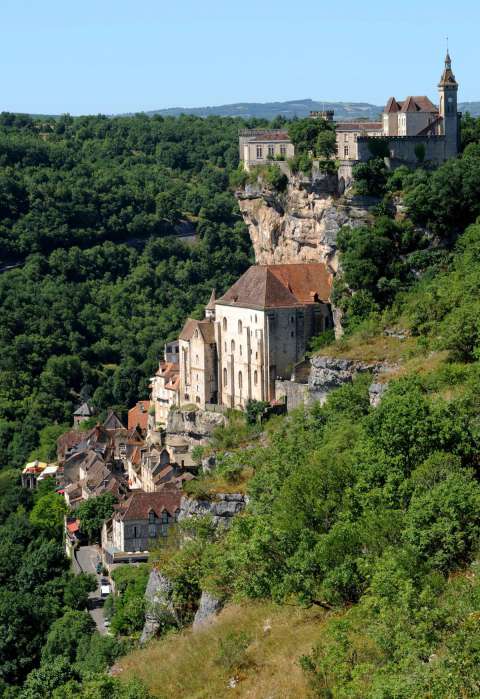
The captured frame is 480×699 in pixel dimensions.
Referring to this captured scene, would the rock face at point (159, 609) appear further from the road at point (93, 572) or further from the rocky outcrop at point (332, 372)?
the rocky outcrop at point (332, 372)

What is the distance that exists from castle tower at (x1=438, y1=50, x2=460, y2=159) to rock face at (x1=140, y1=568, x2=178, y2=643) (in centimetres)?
2892

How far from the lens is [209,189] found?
142m

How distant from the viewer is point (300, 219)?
63.8 metres

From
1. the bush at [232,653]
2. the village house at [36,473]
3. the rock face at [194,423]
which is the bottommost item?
the village house at [36,473]

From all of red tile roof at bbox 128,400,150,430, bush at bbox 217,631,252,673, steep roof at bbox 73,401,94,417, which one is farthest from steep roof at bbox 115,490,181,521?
steep roof at bbox 73,401,94,417

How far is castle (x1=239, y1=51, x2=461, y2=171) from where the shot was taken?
198 ft

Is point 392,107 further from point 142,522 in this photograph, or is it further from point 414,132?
point 142,522

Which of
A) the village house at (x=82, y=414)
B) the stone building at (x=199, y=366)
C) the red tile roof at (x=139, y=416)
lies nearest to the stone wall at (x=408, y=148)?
the stone building at (x=199, y=366)

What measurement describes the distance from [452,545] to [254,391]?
103 feet

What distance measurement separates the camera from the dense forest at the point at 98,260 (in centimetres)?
9838

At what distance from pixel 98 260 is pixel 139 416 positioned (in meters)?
41.9

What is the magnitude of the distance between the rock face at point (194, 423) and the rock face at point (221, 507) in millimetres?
16479

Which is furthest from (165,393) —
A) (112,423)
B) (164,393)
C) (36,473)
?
(36,473)

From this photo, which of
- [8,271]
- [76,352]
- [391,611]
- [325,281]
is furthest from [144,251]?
[391,611]
